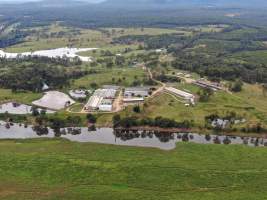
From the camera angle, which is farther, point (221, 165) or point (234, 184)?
point (221, 165)

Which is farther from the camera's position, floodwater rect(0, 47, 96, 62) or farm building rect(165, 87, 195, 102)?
floodwater rect(0, 47, 96, 62)

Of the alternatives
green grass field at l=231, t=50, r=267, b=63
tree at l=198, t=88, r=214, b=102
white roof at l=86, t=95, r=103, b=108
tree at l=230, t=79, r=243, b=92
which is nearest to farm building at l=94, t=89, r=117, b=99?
white roof at l=86, t=95, r=103, b=108

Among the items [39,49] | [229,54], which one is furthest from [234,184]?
[39,49]

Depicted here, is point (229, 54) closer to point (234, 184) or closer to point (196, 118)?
point (196, 118)

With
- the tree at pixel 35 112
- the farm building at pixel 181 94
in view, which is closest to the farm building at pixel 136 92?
the farm building at pixel 181 94

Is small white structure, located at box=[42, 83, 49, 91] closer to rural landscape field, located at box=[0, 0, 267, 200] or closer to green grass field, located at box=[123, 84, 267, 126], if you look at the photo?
rural landscape field, located at box=[0, 0, 267, 200]

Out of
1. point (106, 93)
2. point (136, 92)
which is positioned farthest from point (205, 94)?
point (106, 93)

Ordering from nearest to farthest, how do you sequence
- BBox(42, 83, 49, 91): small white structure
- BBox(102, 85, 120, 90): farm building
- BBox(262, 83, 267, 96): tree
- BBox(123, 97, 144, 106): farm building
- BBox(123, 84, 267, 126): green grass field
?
1. BBox(123, 84, 267, 126): green grass field
2. BBox(123, 97, 144, 106): farm building
3. BBox(262, 83, 267, 96): tree
4. BBox(102, 85, 120, 90): farm building
5. BBox(42, 83, 49, 91): small white structure

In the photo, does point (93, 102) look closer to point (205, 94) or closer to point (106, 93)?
point (106, 93)
